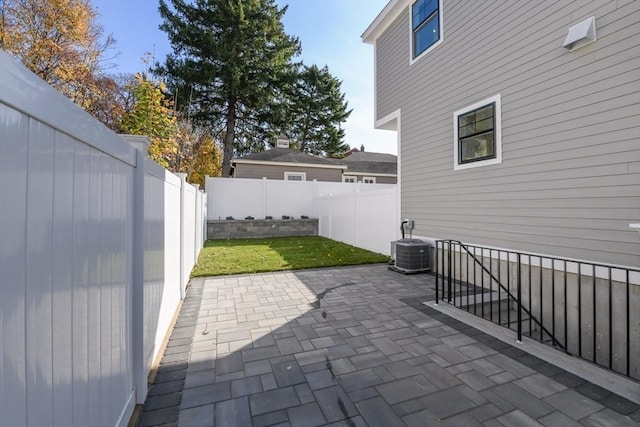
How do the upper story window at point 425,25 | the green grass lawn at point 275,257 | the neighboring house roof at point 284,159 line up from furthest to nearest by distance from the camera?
1. the neighboring house roof at point 284,159
2. the green grass lawn at point 275,257
3. the upper story window at point 425,25

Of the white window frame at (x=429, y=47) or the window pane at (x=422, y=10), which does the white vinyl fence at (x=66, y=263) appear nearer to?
the white window frame at (x=429, y=47)

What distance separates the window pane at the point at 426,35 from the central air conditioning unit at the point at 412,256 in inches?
160

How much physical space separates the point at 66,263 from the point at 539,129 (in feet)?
16.7

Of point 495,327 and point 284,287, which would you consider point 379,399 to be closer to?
point 495,327

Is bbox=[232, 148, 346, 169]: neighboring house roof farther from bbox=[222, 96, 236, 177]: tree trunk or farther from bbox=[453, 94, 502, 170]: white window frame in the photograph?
bbox=[453, 94, 502, 170]: white window frame

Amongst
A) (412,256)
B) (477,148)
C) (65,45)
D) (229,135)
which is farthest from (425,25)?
(229,135)

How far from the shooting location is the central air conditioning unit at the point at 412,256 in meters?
5.96

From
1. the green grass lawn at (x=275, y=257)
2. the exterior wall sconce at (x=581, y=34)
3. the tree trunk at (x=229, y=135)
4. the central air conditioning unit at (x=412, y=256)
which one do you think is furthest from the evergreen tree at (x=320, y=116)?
the exterior wall sconce at (x=581, y=34)

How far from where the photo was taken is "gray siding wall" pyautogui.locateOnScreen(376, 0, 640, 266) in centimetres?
324

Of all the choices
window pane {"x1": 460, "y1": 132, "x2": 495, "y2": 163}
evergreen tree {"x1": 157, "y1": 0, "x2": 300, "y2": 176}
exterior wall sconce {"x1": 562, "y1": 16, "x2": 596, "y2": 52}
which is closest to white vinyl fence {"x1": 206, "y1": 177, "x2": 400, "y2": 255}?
window pane {"x1": 460, "y1": 132, "x2": 495, "y2": 163}

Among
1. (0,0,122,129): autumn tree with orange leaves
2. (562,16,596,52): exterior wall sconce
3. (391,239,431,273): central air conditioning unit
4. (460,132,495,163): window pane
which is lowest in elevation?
(391,239,431,273): central air conditioning unit

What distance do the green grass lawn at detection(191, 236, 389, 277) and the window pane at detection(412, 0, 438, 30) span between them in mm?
5299

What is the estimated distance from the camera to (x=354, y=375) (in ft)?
8.44

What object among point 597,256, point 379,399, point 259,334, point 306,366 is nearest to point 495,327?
point 597,256
